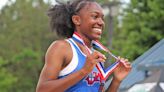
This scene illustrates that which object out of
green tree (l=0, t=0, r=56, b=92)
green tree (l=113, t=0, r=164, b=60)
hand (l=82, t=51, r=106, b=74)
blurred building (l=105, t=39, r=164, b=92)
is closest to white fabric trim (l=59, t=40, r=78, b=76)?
hand (l=82, t=51, r=106, b=74)

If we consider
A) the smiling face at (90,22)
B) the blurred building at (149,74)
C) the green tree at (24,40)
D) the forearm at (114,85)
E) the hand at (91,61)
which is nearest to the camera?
the hand at (91,61)

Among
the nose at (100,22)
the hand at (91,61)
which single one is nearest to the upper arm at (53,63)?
the hand at (91,61)

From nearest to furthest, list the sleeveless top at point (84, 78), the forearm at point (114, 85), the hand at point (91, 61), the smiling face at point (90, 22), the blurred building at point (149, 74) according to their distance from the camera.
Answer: the hand at point (91, 61)
the sleeveless top at point (84, 78)
the smiling face at point (90, 22)
the forearm at point (114, 85)
the blurred building at point (149, 74)

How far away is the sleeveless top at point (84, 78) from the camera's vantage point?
9.95 ft

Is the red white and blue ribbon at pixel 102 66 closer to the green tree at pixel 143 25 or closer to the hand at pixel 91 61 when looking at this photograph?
the hand at pixel 91 61

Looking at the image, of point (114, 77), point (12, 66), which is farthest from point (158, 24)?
point (12, 66)

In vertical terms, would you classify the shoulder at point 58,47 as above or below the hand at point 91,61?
above

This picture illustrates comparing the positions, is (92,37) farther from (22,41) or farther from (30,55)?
(22,41)

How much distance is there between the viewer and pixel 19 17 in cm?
3862

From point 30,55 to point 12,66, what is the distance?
6.93ft

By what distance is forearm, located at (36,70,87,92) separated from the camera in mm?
2945

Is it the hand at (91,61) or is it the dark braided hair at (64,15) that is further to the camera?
the dark braided hair at (64,15)

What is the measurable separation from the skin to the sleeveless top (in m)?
0.02

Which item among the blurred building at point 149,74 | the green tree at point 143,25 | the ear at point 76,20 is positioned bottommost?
the green tree at point 143,25
